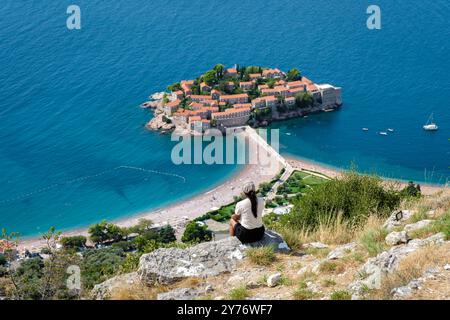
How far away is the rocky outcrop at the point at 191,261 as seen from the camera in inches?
313

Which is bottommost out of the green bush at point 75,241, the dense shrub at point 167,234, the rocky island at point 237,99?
the green bush at point 75,241

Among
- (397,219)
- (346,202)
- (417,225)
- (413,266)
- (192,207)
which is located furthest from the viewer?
(192,207)

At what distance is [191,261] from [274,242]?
4.49ft

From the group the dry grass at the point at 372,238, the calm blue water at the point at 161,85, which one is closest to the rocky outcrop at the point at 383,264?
the dry grass at the point at 372,238

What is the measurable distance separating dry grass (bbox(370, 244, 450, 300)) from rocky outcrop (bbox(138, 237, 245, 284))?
2.22 metres

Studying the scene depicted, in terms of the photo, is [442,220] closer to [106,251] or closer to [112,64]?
[106,251]

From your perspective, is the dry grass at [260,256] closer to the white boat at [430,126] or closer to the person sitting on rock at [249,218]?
the person sitting on rock at [249,218]

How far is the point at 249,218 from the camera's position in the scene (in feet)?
27.9

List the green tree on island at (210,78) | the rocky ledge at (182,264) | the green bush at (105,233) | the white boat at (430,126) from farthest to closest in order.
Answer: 1. the green tree on island at (210,78)
2. the white boat at (430,126)
3. the green bush at (105,233)
4. the rocky ledge at (182,264)

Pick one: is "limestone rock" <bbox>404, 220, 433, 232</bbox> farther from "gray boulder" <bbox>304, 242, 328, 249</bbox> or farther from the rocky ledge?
the rocky ledge

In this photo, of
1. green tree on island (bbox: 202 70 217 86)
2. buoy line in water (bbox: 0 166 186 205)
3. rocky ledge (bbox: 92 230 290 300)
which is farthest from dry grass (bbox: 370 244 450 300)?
green tree on island (bbox: 202 70 217 86)

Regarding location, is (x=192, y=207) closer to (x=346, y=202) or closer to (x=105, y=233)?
(x=105, y=233)

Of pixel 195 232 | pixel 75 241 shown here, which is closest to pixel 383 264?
A: pixel 195 232

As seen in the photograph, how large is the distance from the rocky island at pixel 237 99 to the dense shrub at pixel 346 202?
108 feet
